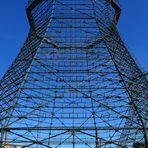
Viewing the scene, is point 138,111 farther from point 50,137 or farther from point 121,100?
point 50,137

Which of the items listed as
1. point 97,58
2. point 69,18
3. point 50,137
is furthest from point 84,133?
point 69,18

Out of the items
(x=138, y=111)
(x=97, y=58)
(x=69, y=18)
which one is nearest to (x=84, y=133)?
(x=138, y=111)

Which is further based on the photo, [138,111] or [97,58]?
[97,58]

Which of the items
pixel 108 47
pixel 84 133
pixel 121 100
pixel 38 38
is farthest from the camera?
pixel 38 38

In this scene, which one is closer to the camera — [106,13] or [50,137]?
[50,137]

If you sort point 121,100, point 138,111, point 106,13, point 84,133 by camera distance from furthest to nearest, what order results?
point 106,13, point 121,100, point 138,111, point 84,133

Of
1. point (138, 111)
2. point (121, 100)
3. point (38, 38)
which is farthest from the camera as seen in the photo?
point (38, 38)

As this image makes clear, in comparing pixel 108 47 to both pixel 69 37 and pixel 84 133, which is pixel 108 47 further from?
pixel 84 133

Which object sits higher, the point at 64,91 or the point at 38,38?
the point at 38,38

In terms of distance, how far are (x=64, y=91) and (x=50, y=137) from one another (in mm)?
4736

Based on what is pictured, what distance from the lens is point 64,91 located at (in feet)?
96.0

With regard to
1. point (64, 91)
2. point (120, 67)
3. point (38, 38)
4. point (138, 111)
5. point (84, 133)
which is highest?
point (38, 38)

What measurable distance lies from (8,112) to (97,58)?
10973mm

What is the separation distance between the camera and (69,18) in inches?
1459
